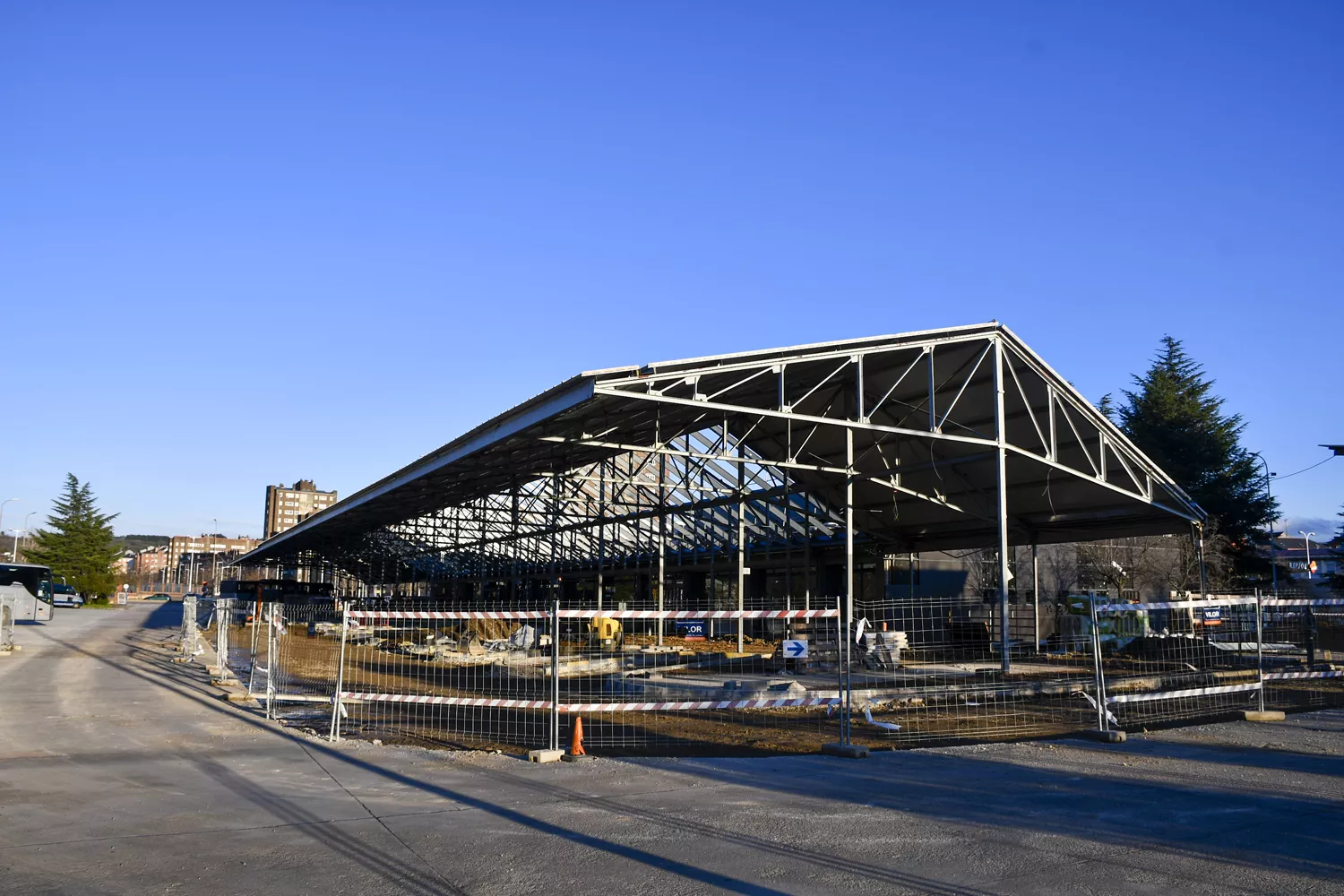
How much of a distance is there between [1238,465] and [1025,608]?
957 inches

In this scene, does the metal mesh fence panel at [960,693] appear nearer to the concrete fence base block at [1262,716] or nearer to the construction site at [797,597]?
the construction site at [797,597]

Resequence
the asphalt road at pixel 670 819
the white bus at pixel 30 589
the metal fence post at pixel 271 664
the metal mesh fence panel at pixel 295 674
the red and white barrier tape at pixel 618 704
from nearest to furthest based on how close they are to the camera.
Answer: the asphalt road at pixel 670 819
the red and white barrier tape at pixel 618 704
the metal fence post at pixel 271 664
the metal mesh fence panel at pixel 295 674
the white bus at pixel 30 589

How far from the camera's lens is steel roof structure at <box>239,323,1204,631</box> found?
21.8 metres

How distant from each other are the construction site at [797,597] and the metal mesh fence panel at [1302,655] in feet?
0.57

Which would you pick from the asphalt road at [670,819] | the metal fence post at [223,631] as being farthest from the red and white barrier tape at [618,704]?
the metal fence post at [223,631]

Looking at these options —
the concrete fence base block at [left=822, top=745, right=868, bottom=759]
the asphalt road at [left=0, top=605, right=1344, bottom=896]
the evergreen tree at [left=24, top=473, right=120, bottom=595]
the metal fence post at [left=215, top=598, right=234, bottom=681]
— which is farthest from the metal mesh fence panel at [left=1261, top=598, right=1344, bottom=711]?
the evergreen tree at [left=24, top=473, right=120, bottom=595]

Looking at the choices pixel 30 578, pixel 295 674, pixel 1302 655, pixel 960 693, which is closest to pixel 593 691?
pixel 960 693

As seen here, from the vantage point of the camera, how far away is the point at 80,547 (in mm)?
81312

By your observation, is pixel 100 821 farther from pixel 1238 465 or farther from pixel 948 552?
pixel 1238 465

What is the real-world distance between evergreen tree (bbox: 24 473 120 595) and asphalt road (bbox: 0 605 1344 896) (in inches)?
3051

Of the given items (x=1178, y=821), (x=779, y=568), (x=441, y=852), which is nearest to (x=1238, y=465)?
(x=779, y=568)

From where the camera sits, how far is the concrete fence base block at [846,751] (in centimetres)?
1075

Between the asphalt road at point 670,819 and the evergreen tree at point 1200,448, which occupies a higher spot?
the evergreen tree at point 1200,448

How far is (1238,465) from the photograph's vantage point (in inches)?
2019
